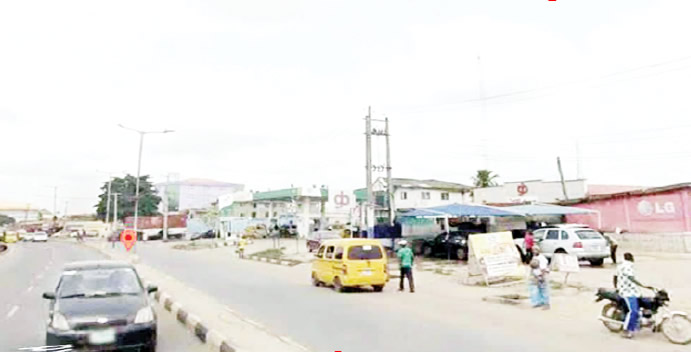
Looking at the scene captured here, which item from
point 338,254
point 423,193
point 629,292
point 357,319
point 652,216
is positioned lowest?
point 357,319

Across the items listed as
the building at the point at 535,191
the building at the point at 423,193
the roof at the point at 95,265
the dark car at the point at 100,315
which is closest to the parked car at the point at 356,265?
the roof at the point at 95,265

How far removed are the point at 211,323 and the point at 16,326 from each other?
12.7ft

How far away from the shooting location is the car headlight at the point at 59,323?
310 inches

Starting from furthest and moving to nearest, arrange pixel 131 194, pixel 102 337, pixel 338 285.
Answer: pixel 131 194 < pixel 338 285 < pixel 102 337

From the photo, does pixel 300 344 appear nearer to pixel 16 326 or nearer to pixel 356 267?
pixel 16 326

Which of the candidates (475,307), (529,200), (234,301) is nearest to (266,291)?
(234,301)

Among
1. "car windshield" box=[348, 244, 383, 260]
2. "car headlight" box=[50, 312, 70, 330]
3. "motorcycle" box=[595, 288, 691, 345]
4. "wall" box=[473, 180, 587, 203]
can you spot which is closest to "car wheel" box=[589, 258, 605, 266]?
"car windshield" box=[348, 244, 383, 260]

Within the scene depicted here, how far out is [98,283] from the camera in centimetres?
930

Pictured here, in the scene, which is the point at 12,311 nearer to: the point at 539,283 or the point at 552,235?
the point at 539,283

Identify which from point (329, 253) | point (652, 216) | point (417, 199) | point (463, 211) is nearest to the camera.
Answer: point (329, 253)

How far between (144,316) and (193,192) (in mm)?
129804

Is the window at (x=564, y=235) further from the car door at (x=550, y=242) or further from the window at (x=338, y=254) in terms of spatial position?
the window at (x=338, y=254)

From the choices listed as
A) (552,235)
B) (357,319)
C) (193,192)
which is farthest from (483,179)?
(193,192)

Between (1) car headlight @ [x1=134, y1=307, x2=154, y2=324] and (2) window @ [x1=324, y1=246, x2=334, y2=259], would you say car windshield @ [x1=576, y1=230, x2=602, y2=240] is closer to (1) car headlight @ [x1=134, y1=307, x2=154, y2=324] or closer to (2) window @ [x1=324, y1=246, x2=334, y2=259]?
(2) window @ [x1=324, y1=246, x2=334, y2=259]
